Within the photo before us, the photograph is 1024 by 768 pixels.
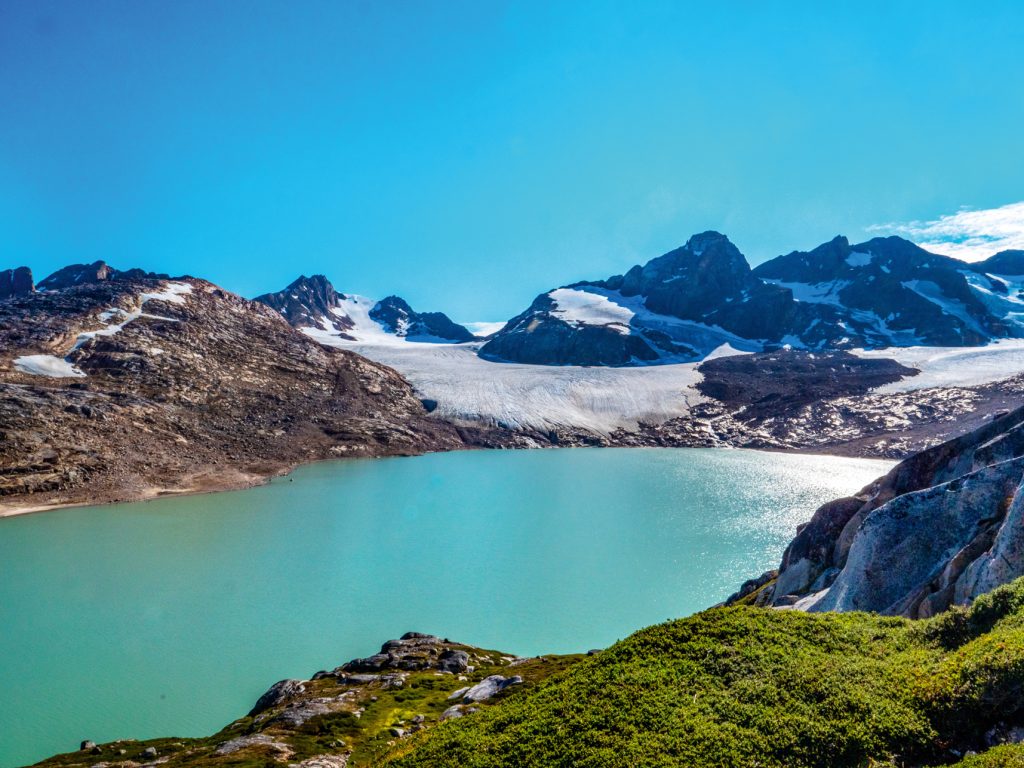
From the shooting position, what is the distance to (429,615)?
3528cm

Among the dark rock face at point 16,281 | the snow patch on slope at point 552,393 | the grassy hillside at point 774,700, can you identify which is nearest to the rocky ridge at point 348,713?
the grassy hillside at point 774,700

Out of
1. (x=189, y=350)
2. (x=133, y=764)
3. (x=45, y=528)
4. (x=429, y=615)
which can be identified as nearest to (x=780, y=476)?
(x=429, y=615)

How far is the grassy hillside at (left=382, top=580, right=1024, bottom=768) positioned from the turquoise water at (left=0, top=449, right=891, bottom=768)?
1988cm

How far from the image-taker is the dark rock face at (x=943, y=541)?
43.1 feet

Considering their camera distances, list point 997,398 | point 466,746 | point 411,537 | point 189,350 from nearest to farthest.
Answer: point 466,746 < point 411,537 < point 189,350 < point 997,398

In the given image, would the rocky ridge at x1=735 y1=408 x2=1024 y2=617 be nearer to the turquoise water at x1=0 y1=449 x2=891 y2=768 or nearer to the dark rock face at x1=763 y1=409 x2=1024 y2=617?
the dark rock face at x1=763 y1=409 x2=1024 y2=617

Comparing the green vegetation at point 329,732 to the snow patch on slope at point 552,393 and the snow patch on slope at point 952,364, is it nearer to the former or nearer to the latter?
the snow patch on slope at point 552,393

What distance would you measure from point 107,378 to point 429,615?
88477mm

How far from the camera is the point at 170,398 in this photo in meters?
97.3

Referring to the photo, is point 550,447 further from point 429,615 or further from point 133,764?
point 133,764

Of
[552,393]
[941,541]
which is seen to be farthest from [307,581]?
[552,393]

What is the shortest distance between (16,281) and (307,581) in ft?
720

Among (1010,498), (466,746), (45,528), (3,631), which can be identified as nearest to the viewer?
(466,746)

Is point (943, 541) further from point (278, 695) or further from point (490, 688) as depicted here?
point (278, 695)
